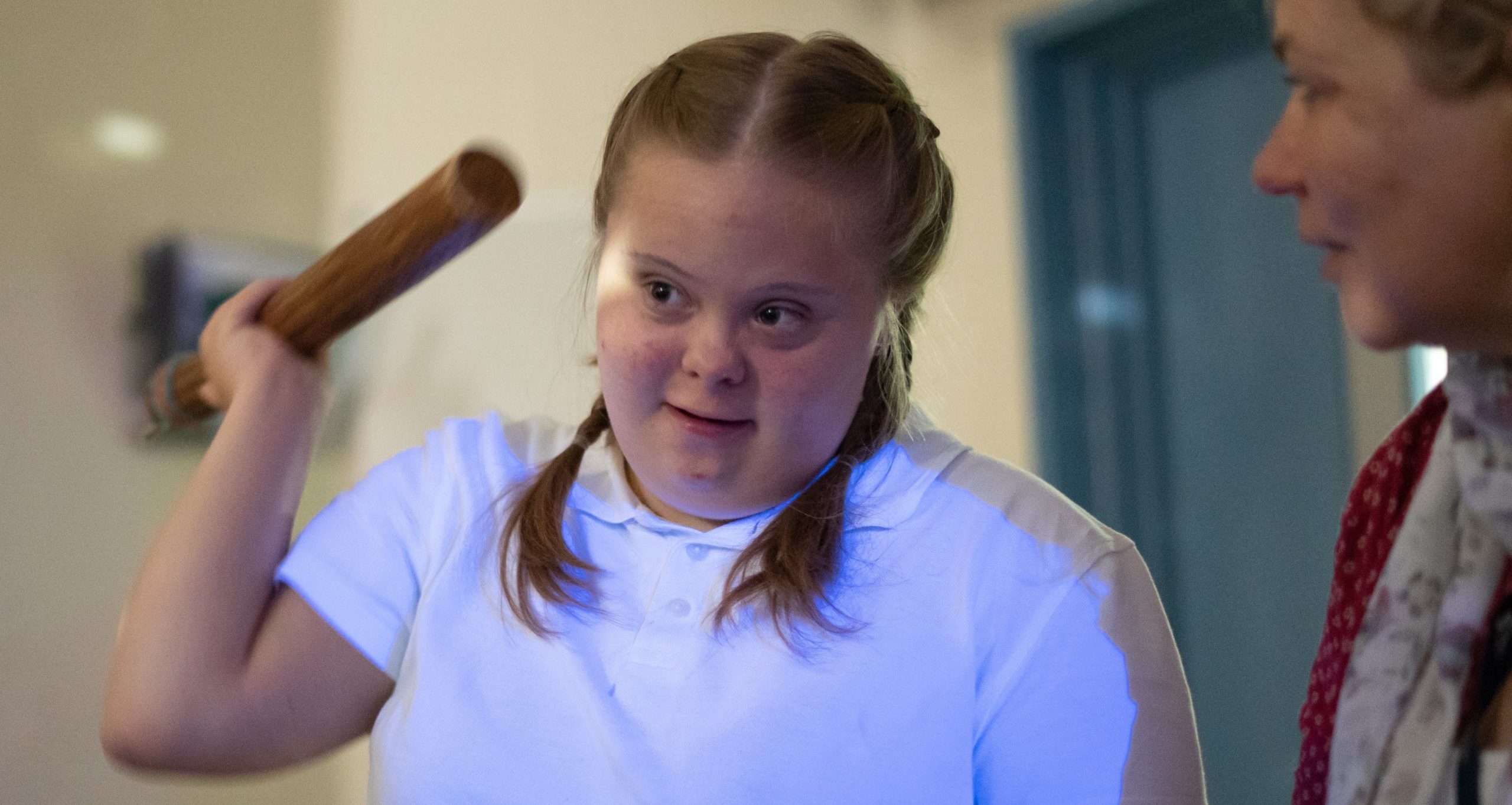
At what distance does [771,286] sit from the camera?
2.07 ft

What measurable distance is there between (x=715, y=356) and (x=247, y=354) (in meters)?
0.34

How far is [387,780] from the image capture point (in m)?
0.69

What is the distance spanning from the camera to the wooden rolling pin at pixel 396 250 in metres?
0.67

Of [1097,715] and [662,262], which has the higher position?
[662,262]

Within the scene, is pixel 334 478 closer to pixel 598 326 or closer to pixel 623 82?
pixel 623 82

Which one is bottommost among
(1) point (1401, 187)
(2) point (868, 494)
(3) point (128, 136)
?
(2) point (868, 494)

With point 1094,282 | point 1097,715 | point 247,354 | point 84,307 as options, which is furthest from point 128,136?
point 1094,282

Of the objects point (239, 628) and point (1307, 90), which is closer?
point (1307, 90)

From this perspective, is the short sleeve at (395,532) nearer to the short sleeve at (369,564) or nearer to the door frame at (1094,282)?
the short sleeve at (369,564)

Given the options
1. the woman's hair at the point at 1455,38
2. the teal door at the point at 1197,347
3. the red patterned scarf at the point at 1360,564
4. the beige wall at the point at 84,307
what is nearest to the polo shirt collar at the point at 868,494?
the red patterned scarf at the point at 1360,564

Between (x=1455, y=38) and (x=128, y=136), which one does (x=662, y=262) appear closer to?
(x=1455, y=38)

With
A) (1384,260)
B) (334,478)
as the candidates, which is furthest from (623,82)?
(1384,260)

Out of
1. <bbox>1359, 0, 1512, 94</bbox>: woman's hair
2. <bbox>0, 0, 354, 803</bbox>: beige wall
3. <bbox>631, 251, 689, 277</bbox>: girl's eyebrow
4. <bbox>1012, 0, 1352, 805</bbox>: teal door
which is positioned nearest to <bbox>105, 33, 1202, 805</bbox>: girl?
<bbox>631, 251, 689, 277</bbox>: girl's eyebrow

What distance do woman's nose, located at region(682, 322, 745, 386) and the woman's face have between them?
→ 293 mm
